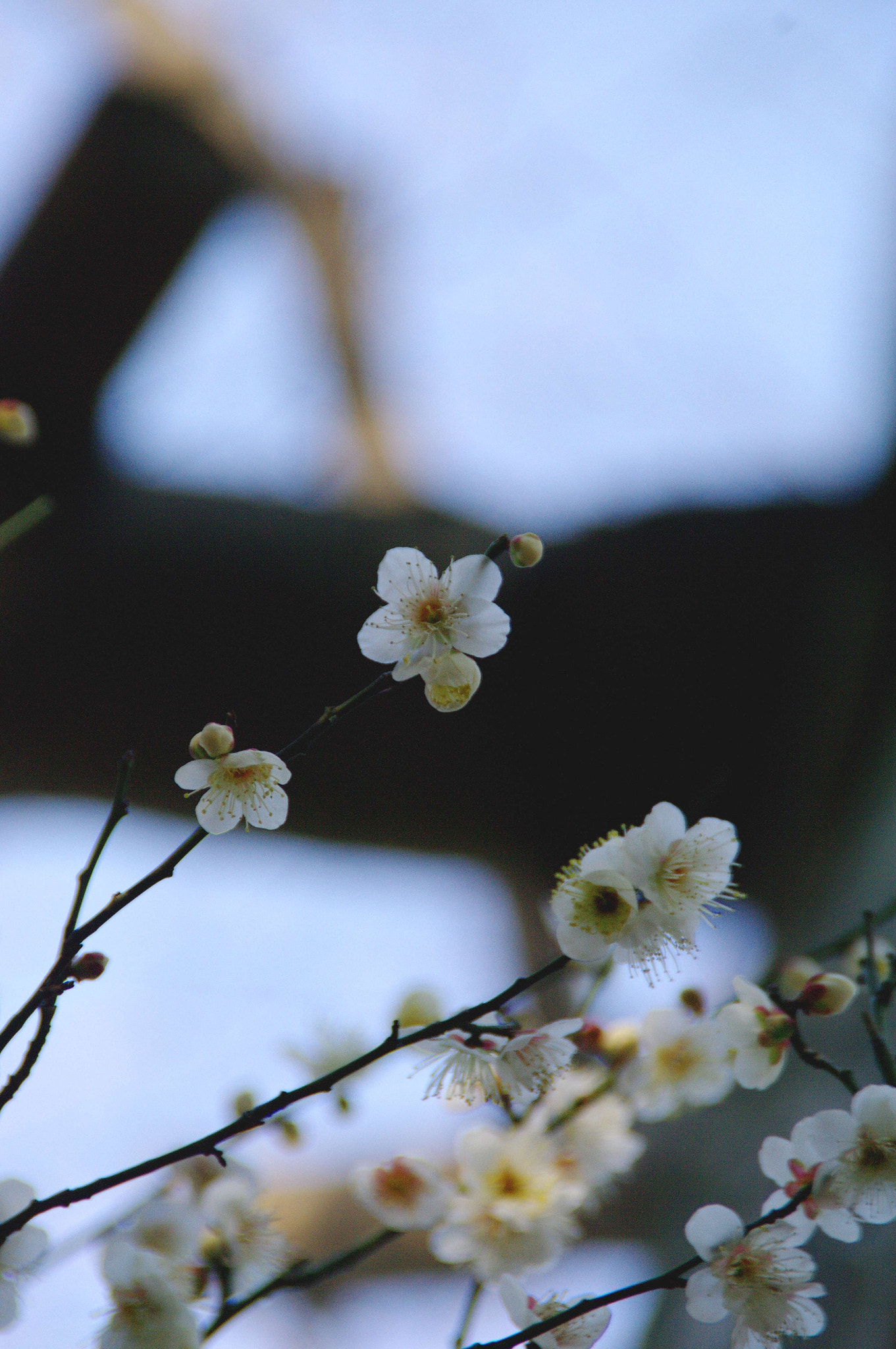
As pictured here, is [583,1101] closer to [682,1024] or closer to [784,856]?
[682,1024]

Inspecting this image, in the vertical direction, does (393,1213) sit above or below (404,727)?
below

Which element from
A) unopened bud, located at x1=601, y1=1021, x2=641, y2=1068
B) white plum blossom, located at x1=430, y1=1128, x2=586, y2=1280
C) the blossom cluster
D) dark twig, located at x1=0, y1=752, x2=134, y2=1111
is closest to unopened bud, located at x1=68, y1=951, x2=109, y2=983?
dark twig, located at x1=0, y1=752, x2=134, y2=1111

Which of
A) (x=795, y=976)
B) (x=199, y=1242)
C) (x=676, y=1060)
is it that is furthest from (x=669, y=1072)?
(x=199, y=1242)

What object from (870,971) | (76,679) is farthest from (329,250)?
(870,971)

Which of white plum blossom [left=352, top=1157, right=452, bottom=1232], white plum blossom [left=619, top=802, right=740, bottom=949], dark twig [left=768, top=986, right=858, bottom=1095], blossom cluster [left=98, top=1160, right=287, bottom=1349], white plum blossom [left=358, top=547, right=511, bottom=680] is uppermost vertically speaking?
white plum blossom [left=358, top=547, right=511, bottom=680]

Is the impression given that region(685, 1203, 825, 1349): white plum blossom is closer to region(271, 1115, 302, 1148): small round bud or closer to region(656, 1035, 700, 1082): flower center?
region(656, 1035, 700, 1082): flower center

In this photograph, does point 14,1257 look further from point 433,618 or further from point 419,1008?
point 433,618
